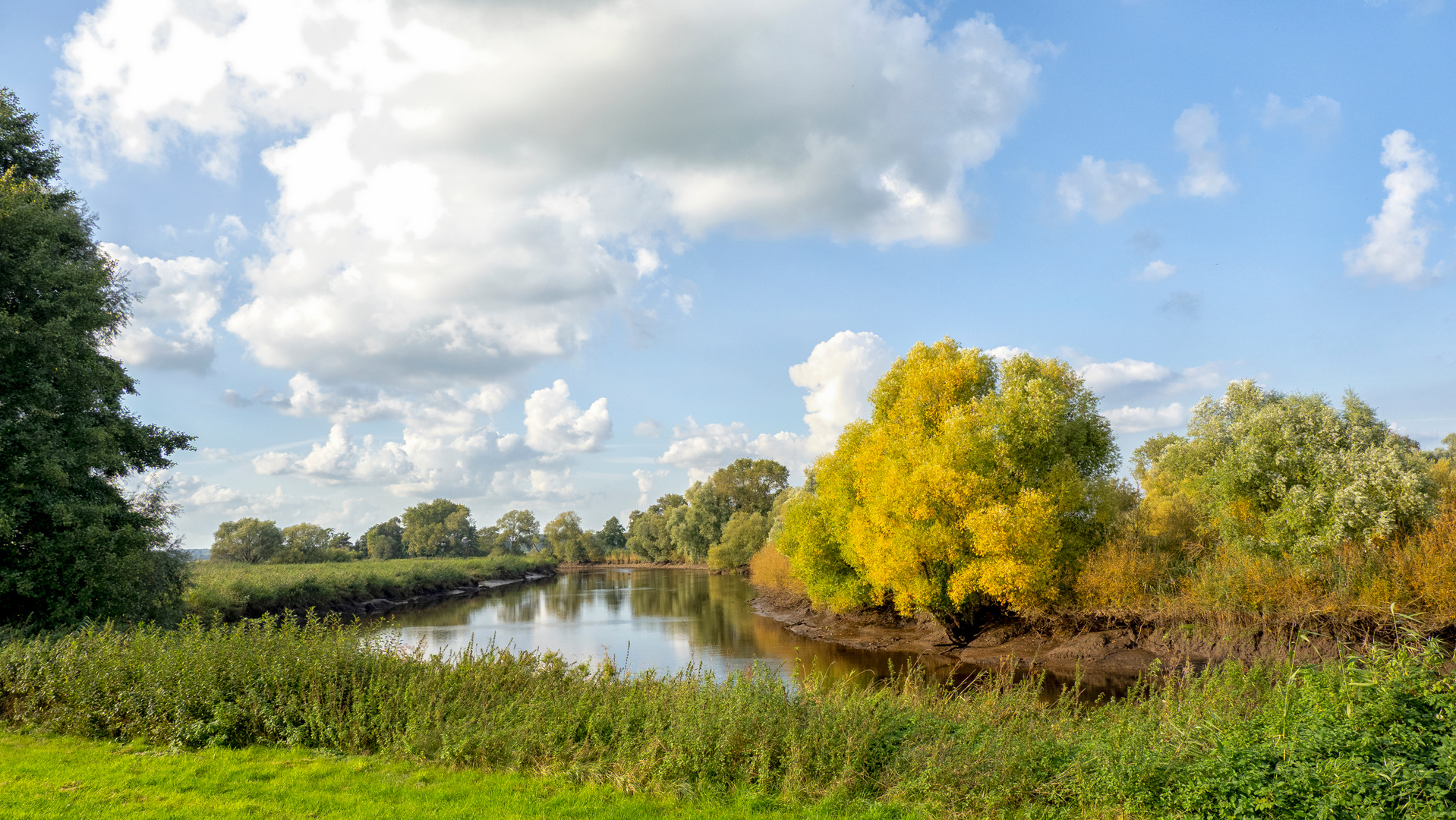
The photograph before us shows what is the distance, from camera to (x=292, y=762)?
9.29m

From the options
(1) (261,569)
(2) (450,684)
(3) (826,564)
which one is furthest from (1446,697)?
(1) (261,569)

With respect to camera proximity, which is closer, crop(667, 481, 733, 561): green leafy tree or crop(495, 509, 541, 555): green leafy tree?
crop(667, 481, 733, 561): green leafy tree

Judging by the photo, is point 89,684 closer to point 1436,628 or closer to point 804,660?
point 804,660

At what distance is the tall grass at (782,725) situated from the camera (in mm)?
6562

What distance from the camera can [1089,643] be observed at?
25672 mm

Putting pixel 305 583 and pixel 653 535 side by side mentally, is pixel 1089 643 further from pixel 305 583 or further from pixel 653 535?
pixel 653 535

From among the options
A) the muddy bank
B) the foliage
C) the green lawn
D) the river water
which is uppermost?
the foliage

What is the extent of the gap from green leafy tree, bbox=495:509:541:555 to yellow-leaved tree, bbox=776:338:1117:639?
11470cm

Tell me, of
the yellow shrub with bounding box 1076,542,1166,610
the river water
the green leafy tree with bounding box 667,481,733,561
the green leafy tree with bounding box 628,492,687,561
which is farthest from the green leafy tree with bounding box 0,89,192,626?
the green leafy tree with bounding box 628,492,687,561

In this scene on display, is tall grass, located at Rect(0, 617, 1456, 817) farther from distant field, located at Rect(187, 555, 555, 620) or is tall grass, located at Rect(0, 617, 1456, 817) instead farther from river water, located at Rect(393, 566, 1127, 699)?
distant field, located at Rect(187, 555, 555, 620)

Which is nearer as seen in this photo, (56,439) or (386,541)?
(56,439)

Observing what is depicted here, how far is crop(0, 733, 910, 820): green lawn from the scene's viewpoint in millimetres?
7637

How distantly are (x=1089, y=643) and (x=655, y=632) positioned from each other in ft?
71.2

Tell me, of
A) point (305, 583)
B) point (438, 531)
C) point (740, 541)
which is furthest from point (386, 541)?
point (305, 583)
